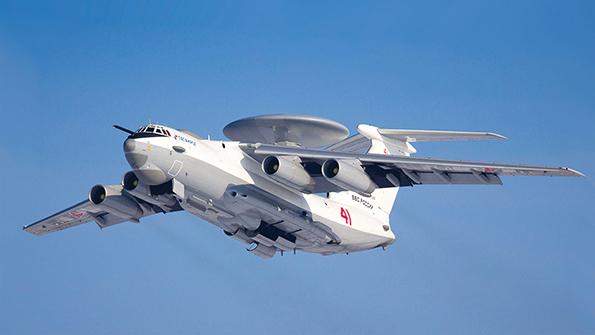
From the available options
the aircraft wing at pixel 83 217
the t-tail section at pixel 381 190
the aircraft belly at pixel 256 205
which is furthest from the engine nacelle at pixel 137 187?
the t-tail section at pixel 381 190

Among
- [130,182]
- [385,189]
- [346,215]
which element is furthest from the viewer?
[385,189]

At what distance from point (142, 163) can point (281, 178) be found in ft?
8.72

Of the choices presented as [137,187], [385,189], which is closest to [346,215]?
[385,189]

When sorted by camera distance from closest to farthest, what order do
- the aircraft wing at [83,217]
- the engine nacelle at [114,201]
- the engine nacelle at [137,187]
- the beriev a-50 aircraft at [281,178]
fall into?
the beriev a-50 aircraft at [281,178]
the engine nacelle at [137,187]
the engine nacelle at [114,201]
the aircraft wing at [83,217]

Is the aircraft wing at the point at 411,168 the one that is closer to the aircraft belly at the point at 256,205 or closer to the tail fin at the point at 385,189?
the aircraft belly at the point at 256,205

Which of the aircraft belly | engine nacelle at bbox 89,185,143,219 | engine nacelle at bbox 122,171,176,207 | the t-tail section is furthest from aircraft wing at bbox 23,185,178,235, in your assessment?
the t-tail section

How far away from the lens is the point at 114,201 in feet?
73.5

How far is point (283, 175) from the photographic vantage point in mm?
20391

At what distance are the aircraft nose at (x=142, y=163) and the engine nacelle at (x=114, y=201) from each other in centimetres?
217

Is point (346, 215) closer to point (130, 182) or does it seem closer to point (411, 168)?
point (411, 168)

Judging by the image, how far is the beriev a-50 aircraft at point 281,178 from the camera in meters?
20.2

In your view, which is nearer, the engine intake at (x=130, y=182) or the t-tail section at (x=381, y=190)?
the engine intake at (x=130, y=182)

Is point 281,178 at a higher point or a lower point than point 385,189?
lower

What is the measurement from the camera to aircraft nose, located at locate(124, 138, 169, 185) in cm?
1994
